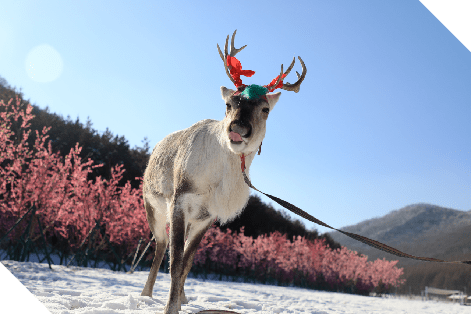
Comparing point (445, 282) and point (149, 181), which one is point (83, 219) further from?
point (445, 282)

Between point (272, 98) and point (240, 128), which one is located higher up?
point (272, 98)

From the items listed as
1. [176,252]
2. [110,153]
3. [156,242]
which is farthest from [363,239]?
[110,153]

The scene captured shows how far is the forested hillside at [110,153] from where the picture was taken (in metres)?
6.21

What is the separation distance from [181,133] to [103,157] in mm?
7360

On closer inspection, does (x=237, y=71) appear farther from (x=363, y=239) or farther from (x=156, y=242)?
(x=156, y=242)

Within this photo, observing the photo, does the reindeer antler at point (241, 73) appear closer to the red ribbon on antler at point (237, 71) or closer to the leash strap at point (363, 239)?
the red ribbon on antler at point (237, 71)

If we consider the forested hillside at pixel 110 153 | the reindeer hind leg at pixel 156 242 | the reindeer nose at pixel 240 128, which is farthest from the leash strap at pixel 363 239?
the forested hillside at pixel 110 153

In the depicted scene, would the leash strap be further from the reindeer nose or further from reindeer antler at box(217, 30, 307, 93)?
reindeer antler at box(217, 30, 307, 93)

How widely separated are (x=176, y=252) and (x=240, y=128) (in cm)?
97

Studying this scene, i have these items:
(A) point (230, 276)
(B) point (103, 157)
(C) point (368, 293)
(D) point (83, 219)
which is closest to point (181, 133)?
(D) point (83, 219)

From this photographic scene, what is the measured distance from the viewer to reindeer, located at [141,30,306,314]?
1.95m

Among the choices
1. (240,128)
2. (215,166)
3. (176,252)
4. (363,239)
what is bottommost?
(176,252)

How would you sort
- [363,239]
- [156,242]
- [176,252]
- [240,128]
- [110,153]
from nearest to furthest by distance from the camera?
[363,239] → [240,128] → [176,252] → [156,242] → [110,153]

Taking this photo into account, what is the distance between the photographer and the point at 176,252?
2127 millimetres
